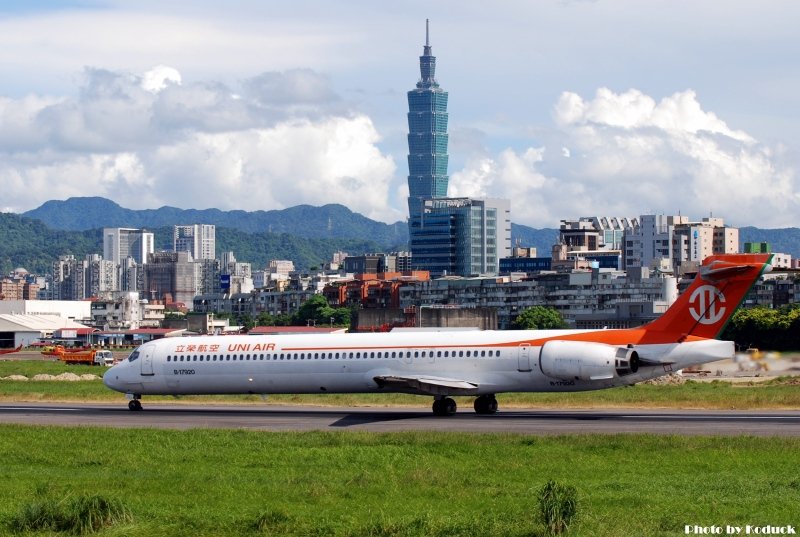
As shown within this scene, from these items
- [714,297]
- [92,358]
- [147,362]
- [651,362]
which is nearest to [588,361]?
[651,362]

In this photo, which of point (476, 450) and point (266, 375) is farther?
point (266, 375)

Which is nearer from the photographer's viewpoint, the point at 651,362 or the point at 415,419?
the point at 651,362

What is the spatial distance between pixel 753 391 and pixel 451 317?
72788mm

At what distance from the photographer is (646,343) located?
157ft

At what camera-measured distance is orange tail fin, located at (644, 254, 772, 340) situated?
4728cm

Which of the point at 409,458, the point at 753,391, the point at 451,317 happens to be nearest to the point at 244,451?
the point at 409,458

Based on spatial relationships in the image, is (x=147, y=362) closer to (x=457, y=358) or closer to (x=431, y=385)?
(x=431, y=385)

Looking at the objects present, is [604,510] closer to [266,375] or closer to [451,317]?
[266,375]

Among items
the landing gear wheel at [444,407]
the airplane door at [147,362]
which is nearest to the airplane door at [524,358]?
the landing gear wheel at [444,407]

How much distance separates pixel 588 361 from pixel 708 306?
16.2 ft

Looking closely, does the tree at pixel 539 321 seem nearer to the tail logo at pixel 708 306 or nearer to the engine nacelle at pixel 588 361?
the engine nacelle at pixel 588 361

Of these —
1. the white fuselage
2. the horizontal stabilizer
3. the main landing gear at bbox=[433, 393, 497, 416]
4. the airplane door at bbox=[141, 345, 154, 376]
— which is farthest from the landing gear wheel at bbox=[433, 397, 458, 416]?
the airplane door at bbox=[141, 345, 154, 376]

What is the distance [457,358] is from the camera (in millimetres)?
51406

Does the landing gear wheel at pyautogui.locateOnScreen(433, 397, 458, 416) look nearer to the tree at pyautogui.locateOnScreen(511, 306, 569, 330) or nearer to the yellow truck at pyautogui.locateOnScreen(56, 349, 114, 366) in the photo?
the yellow truck at pyautogui.locateOnScreen(56, 349, 114, 366)
